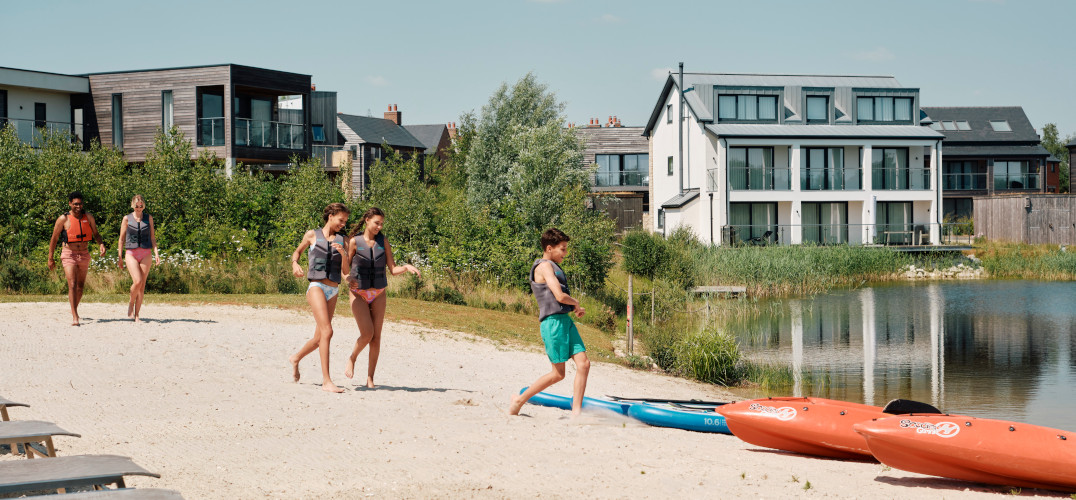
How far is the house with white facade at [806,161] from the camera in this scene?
4400cm

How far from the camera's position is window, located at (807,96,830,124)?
152 ft

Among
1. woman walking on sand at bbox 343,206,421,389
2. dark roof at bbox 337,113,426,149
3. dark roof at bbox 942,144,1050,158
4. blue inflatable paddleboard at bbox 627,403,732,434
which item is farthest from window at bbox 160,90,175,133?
dark roof at bbox 942,144,1050,158

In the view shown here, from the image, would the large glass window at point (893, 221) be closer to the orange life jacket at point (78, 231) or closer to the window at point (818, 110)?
the window at point (818, 110)

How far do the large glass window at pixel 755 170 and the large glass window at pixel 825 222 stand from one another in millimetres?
1770

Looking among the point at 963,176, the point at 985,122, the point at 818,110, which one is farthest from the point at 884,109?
the point at 985,122

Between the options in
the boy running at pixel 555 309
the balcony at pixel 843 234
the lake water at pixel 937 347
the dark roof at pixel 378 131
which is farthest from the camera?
the dark roof at pixel 378 131

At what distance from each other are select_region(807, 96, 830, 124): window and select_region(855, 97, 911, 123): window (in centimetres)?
154

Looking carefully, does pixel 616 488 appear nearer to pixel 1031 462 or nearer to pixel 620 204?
pixel 1031 462

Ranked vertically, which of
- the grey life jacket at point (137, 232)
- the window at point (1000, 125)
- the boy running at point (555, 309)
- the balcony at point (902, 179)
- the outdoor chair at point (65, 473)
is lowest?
the outdoor chair at point (65, 473)

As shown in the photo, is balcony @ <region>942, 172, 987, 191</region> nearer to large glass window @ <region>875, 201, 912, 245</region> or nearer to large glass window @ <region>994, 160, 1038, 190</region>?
large glass window @ <region>994, 160, 1038, 190</region>

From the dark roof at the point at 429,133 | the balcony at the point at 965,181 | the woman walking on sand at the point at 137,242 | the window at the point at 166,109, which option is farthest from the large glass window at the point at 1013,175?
the woman walking on sand at the point at 137,242

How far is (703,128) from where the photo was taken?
45344 millimetres

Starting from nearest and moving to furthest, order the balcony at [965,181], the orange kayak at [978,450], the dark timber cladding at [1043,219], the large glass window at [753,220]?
the orange kayak at [978,450] < the large glass window at [753,220] < the dark timber cladding at [1043,219] < the balcony at [965,181]

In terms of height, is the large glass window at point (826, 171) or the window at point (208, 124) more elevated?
the window at point (208, 124)
